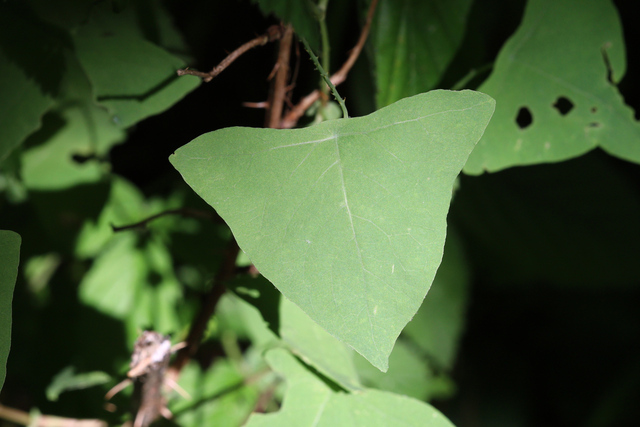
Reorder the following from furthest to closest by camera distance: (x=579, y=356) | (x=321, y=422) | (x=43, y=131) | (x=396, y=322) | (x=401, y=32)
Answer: (x=579, y=356) < (x=43, y=131) < (x=401, y=32) < (x=321, y=422) < (x=396, y=322)

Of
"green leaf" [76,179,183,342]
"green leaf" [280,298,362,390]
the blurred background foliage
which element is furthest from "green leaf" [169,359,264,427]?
"green leaf" [280,298,362,390]

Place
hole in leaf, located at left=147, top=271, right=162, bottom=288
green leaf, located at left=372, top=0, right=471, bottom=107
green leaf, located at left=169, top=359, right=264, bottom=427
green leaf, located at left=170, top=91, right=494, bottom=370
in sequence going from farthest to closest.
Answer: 1. hole in leaf, located at left=147, top=271, right=162, bottom=288
2. green leaf, located at left=169, top=359, right=264, bottom=427
3. green leaf, located at left=372, top=0, right=471, bottom=107
4. green leaf, located at left=170, top=91, right=494, bottom=370

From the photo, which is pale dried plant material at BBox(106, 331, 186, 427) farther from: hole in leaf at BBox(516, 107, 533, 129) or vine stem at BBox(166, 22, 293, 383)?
hole in leaf at BBox(516, 107, 533, 129)

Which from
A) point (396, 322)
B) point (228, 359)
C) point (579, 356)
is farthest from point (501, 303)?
point (396, 322)

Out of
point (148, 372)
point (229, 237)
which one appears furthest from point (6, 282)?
point (229, 237)

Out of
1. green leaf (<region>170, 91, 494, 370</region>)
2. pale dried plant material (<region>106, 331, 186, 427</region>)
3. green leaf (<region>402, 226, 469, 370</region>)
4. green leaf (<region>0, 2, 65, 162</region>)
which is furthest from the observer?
green leaf (<region>402, 226, 469, 370</region>)

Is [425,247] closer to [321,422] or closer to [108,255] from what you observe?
[321,422]

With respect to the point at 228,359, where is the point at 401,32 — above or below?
above
